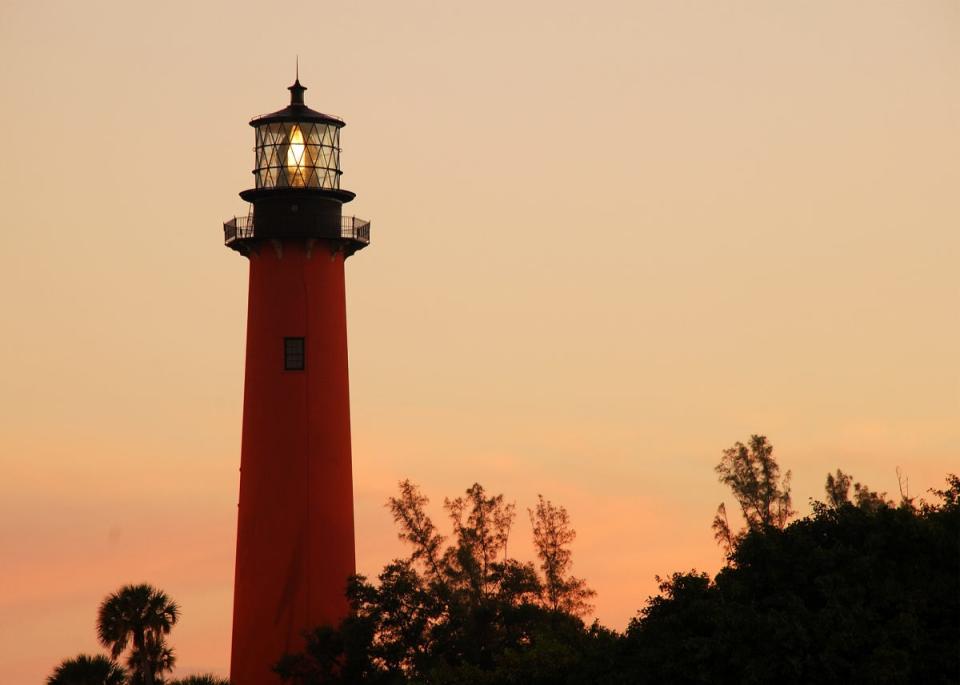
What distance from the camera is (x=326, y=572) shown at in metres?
71.1

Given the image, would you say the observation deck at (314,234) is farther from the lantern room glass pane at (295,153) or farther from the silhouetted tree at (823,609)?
the silhouetted tree at (823,609)

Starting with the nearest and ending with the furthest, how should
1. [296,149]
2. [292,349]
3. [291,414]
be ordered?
[291,414]
[292,349]
[296,149]

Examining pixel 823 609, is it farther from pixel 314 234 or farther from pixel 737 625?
pixel 314 234

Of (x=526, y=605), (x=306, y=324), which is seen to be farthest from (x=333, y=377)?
(x=526, y=605)

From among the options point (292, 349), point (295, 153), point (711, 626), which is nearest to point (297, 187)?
point (295, 153)

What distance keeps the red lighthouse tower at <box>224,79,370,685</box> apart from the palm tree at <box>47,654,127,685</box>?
4494 mm

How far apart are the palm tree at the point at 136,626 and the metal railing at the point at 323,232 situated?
12239 mm

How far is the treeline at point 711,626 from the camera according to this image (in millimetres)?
52656

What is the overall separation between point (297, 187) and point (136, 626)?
1553 centimetres

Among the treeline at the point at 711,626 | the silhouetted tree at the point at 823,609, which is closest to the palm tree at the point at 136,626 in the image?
the treeline at the point at 711,626

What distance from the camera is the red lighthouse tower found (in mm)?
70938

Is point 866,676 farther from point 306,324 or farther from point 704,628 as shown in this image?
point 306,324

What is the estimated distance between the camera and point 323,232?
237 ft

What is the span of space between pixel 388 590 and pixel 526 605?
4296 mm
